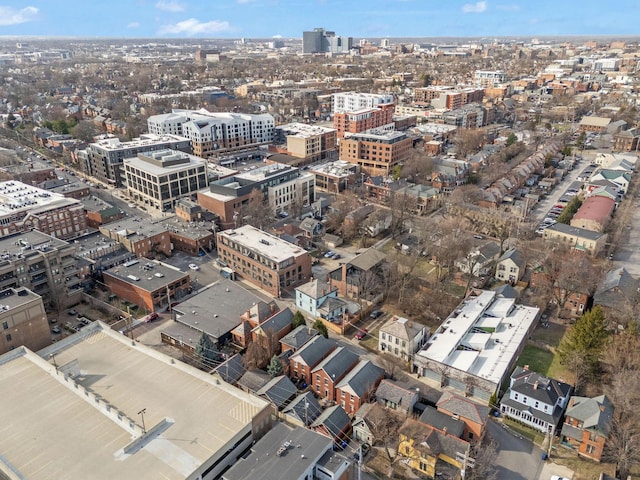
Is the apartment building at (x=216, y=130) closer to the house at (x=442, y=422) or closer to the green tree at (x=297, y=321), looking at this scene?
the green tree at (x=297, y=321)

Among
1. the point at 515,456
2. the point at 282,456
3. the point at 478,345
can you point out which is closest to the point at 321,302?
the point at 478,345

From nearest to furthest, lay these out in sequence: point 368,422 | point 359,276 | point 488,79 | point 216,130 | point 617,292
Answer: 1. point 368,422
2. point 617,292
3. point 359,276
4. point 216,130
5. point 488,79

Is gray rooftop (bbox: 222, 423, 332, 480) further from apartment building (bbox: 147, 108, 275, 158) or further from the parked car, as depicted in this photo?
apartment building (bbox: 147, 108, 275, 158)

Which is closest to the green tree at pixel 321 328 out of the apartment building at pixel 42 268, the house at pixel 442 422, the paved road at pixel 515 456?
the house at pixel 442 422

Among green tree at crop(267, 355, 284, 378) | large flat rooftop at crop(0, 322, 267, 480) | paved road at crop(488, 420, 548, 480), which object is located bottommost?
paved road at crop(488, 420, 548, 480)

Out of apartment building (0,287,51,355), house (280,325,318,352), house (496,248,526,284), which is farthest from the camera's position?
house (496,248,526,284)

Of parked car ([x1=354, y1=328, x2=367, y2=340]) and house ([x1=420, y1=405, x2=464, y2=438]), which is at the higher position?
house ([x1=420, y1=405, x2=464, y2=438])

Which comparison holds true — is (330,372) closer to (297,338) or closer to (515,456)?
(297,338)

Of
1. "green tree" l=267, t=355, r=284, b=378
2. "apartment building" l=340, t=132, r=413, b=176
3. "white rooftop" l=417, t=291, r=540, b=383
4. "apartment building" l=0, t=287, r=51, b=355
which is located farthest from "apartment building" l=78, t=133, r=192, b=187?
"white rooftop" l=417, t=291, r=540, b=383
